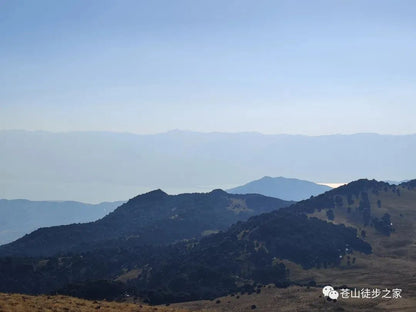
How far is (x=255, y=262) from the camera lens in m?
157

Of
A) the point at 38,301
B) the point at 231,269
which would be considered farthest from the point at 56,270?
the point at 38,301

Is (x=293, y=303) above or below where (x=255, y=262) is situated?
below

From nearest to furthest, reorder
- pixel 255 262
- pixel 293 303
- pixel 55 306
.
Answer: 1. pixel 55 306
2. pixel 293 303
3. pixel 255 262

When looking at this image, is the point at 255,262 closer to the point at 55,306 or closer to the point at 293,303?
the point at 293,303

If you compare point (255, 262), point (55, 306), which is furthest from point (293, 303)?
point (255, 262)

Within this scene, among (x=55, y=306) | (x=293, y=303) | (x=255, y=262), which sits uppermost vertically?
(x=55, y=306)

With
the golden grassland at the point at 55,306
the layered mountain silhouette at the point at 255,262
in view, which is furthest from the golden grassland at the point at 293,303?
the golden grassland at the point at 55,306

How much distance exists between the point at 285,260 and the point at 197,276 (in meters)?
33.3

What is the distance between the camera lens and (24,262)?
6841 inches

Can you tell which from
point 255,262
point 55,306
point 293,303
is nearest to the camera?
point 55,306

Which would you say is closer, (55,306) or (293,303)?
(55,306)

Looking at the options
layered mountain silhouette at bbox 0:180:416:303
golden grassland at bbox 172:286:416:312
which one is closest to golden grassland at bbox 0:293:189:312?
golden grassland at bbox 172:286:416:312

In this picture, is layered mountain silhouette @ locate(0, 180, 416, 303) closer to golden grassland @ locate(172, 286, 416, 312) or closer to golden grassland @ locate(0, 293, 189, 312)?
golden grassland @ locate(172, 286, 416, 312)

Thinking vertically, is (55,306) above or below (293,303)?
above
